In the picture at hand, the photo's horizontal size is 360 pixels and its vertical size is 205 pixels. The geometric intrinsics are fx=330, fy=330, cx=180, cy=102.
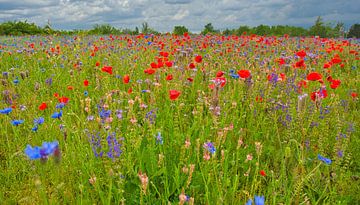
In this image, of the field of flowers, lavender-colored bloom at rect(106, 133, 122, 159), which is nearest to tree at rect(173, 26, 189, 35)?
the field of flowers

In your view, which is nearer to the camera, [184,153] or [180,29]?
[184,153]

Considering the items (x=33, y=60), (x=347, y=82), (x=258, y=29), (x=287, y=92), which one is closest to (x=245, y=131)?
(x=287, y=92)

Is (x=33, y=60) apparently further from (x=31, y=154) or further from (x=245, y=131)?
(x=31, y=154)

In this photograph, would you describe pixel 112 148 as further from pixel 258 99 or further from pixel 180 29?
pixel 180 29

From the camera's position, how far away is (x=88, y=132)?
229 centimetres

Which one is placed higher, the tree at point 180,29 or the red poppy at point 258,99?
the tree at point 180,29

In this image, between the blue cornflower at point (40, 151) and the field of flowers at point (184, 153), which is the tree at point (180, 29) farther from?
the blue cornflower at point (40, 151)

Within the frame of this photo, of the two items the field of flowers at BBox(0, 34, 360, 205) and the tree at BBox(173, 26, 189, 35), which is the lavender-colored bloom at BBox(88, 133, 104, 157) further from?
the tree at BBox(173, 26, 189, 35)

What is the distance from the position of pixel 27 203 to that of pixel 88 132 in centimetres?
58

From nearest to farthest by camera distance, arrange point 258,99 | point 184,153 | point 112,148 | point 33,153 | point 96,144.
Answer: point 33,153 → point 112,148 → point 184,153 → point 96,144 → point 258,99

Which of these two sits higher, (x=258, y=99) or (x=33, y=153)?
(x=33, y=153)

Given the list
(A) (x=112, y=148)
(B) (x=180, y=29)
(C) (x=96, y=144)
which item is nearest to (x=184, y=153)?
(A) (x=112, y=148)

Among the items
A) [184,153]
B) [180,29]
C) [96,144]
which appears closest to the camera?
[184,153]

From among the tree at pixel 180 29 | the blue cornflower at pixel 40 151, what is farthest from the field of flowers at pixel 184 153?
the tree at pixel 180 29
